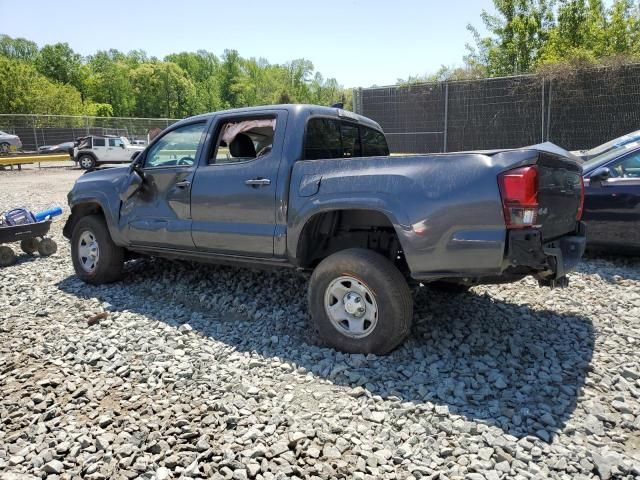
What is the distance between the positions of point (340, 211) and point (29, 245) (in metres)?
5.59

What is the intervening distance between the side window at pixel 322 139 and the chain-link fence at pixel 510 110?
9.78m

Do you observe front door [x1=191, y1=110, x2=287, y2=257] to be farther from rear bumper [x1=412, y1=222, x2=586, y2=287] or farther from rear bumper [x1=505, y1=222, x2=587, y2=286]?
rear bumper [x1=505, y1=222, x2=587, y2=286]

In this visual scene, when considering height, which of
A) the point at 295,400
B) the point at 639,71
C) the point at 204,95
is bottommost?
the point at 295,400

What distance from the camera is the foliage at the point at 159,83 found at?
263 feet

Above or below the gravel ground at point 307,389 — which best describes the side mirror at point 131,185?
above

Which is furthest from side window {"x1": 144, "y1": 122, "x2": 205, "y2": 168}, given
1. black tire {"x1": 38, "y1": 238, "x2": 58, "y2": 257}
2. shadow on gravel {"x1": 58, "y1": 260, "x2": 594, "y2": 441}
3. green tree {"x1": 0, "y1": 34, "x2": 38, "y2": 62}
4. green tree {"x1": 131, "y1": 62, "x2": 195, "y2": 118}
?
green tree {"x1": 0, "y1": 34, "x2": 38, "y2": 62}

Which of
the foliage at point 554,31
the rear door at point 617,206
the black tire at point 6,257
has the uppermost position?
the foliage at point 554,31

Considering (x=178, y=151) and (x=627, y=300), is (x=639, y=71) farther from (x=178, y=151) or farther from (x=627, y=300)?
(x=178, y=151)

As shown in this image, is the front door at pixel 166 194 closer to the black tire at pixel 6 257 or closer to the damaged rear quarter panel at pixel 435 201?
the damaged rear quarter panel at pixel 435 201

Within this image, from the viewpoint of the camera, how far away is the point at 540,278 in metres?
3.64

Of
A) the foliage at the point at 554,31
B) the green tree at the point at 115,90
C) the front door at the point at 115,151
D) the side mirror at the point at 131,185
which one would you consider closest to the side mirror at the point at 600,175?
the side mirror at the point at 131,185

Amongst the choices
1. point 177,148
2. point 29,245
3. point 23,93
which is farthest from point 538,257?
point 23,93

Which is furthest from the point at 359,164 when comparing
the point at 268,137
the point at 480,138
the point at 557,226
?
the point at 480,138

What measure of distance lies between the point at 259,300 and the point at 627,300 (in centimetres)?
371
